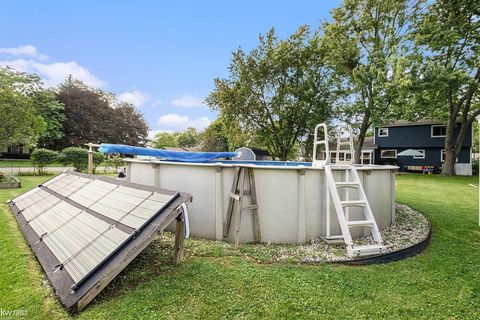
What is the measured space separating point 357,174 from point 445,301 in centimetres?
225

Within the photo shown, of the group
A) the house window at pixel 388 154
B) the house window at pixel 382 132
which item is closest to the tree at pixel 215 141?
the house window at pixel 382 132

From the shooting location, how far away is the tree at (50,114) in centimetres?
2855

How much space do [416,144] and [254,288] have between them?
26.0 meters

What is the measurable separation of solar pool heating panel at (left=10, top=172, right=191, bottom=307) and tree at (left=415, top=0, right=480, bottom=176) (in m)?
16.4

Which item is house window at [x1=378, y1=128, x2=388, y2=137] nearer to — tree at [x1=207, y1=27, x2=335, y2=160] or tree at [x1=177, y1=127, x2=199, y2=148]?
tree at [x1=207, y1=27, x2=335, y2=160]

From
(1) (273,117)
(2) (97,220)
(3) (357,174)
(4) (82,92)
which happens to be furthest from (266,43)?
(4) (82,92)

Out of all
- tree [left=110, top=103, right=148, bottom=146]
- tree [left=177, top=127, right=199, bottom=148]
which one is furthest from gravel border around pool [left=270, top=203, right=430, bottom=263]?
tree [left=177, top=127, right=199, bottom=148]

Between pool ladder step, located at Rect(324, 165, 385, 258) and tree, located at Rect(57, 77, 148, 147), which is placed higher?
tree, located at Rect(57, 77, 148, 147)

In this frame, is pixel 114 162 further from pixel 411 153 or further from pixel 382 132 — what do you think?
pixel 382 132

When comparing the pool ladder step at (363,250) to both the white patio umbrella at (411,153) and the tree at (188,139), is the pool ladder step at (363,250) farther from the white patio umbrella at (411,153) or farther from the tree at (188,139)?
the tree at (188,139)

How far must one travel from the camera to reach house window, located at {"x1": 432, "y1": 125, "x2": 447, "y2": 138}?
22.3m

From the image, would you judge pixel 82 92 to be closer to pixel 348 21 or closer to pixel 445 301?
pixel 348 21

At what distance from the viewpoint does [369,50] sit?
16.9 metres

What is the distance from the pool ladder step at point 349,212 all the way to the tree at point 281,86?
14.3m
